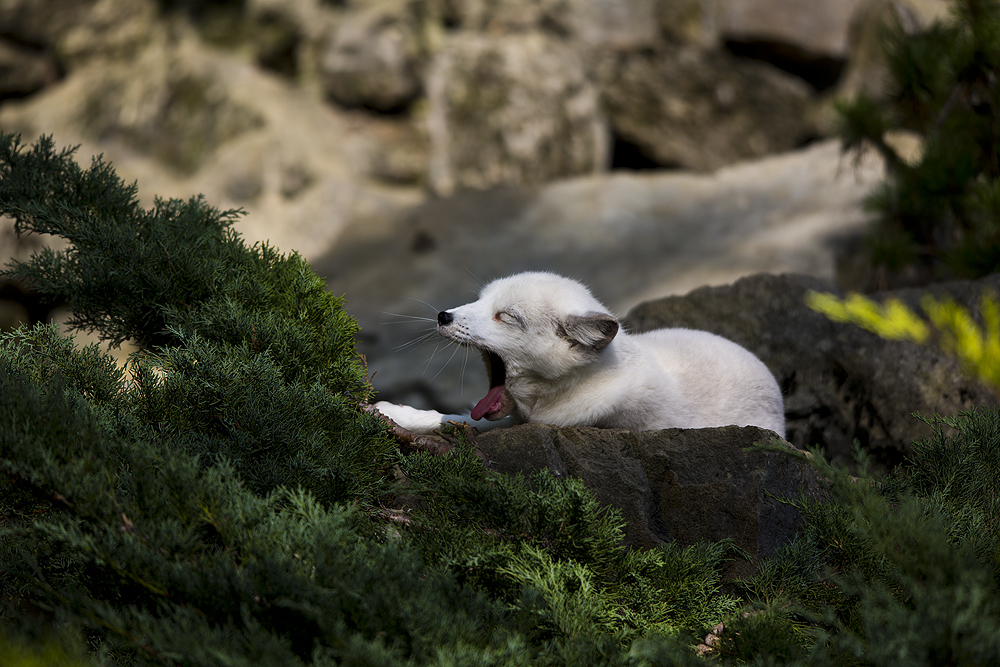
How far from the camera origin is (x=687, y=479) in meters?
2.62

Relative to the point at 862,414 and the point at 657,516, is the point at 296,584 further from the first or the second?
the point at 862,414

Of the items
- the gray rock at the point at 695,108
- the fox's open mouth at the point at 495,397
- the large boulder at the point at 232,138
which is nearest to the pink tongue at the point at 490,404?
the fox's open mouth at the point at 495,397

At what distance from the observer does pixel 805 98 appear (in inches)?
433

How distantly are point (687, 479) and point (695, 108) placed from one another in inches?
358

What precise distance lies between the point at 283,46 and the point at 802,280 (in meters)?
8.67

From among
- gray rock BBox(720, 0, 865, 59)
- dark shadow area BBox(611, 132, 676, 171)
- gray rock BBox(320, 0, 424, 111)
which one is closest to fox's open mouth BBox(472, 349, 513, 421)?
gray rock BBox(320, 0, 424, 111)

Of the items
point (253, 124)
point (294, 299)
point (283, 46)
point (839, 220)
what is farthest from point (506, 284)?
point (283, 46)

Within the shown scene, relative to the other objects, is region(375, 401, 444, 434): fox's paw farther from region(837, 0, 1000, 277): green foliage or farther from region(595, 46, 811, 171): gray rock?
region(595, 46, 811, 171): gray rock

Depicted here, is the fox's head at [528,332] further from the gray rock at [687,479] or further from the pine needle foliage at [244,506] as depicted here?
the pine needle foliage at [244,506]

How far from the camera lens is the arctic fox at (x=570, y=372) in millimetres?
3006

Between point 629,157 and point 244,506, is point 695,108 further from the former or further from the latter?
point 244,506

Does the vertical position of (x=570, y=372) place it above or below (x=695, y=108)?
below

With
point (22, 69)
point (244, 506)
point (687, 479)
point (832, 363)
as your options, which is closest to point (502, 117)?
point (22, 69)

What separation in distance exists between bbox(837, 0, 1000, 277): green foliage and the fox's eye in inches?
140
